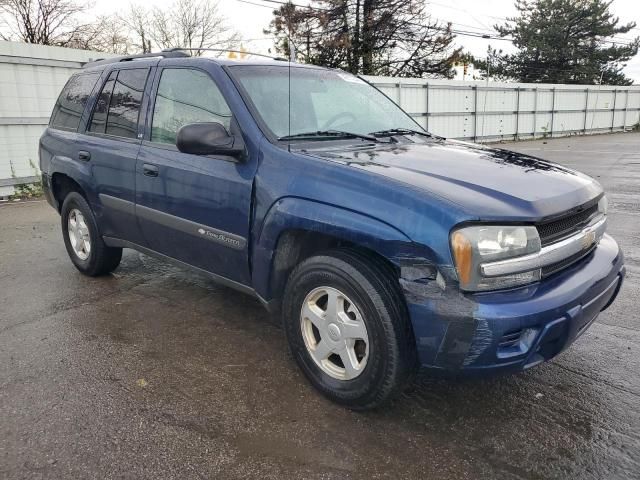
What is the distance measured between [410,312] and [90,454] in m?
1.58

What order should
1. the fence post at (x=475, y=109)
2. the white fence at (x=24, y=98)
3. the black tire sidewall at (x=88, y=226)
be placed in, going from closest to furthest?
the black tire sidewall at (x=88, y=226), the white fence at (x=24, y=98), the fence post at (x=475, y=109)

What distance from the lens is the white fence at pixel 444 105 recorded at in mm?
9305

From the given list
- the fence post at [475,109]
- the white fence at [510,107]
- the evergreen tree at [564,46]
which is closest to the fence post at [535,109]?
the white fence at [510,107]

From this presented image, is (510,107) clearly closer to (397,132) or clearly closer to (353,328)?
(397,132)

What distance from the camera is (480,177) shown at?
8.75 feet

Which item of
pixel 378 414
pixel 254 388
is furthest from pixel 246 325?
pixel 378 414

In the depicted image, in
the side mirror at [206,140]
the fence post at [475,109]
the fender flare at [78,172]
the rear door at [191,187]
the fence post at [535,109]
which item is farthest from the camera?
the fence post at [535,109]

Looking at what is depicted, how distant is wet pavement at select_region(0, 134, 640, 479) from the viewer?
2.34m

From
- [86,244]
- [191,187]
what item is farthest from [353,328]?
[86,244]

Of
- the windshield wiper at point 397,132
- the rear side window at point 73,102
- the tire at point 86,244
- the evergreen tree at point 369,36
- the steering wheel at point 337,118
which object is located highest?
the evergreen tree at point 369,36

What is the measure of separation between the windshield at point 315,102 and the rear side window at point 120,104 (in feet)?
3.30

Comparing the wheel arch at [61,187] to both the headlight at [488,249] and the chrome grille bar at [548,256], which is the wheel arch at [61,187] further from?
the chrome grille bar at [548,256]

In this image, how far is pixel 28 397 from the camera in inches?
114

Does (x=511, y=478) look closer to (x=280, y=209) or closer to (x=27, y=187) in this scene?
(x=280, y=209)
